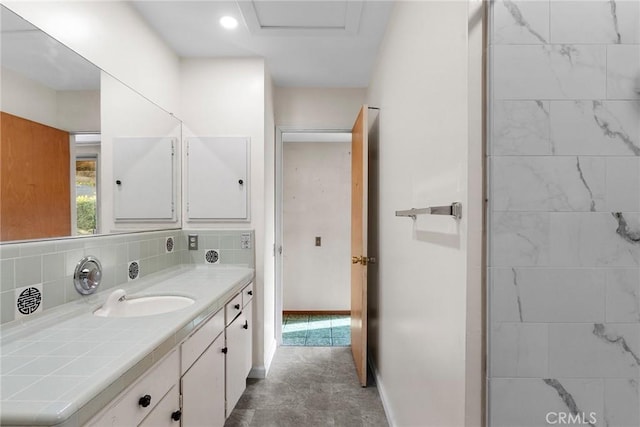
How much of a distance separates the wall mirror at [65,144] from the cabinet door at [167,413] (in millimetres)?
777

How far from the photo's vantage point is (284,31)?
204cm

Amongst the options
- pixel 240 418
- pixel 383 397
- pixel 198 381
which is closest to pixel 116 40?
pixel 198 381

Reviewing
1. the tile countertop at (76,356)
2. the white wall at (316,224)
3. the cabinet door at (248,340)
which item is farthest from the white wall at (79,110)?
the white wall at (316,224)

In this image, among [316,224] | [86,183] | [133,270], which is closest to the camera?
[86,183]

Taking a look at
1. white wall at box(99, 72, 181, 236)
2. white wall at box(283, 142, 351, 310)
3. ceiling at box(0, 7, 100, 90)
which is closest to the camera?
ceiling at box(0, 7, 100, 90)

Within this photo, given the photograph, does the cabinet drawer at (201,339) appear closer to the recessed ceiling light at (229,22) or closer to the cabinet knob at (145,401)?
the cabinet knob at (145,401)

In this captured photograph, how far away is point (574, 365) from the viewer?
2.69ft

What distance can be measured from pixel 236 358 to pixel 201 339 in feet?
2.03

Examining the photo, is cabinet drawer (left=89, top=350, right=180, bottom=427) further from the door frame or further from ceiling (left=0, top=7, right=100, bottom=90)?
the door frame

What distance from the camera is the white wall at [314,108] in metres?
2.90

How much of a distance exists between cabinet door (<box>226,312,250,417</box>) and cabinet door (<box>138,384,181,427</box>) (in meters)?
0.59

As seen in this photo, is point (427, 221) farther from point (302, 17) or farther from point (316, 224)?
point (316, 224)

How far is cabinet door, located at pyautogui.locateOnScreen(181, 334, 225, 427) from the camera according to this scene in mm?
1263

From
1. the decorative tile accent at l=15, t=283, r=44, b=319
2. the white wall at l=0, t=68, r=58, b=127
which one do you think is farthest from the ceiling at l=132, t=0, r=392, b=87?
the decorative tile accent at l=15, t=283, r=44, b=319
